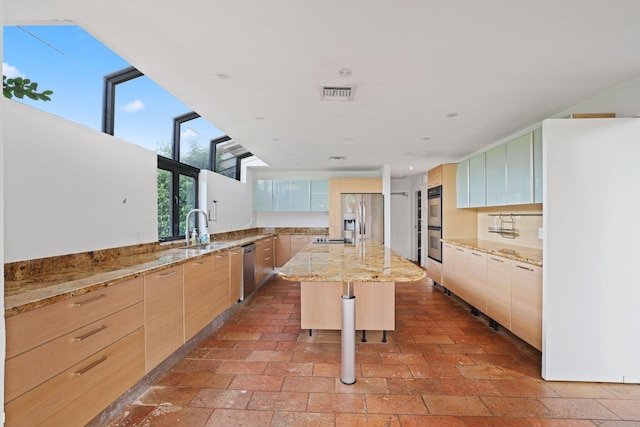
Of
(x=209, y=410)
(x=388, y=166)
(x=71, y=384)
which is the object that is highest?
(x=388, y=166)

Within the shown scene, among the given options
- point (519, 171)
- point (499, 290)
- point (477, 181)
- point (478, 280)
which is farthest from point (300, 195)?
point (499, 290)

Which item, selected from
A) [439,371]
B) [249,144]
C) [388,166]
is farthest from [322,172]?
[439,371]

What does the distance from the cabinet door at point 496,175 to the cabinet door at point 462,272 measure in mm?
738

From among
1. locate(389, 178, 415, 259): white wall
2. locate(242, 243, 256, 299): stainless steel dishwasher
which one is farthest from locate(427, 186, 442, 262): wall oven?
locate(242, 243, 256, 299): stainless steel dishwasher

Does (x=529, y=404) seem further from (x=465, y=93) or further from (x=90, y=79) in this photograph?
(x=90, y=79)

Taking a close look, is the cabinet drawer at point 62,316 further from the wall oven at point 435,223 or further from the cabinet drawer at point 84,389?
the wall oven at point 435,223

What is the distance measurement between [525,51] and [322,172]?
5477mm

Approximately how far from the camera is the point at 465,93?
2.67 m

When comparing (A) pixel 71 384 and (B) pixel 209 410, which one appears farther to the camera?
(B) pixel 209 410

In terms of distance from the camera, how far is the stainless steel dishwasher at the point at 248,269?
4.53m

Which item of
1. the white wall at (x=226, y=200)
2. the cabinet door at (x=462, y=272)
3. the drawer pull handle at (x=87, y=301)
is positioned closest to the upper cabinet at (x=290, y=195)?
the white wall at (x=226, y=200)

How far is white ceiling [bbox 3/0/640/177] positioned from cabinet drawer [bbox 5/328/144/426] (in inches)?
72.0

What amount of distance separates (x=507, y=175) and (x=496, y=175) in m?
0.25

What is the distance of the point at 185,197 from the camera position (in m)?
4.48
